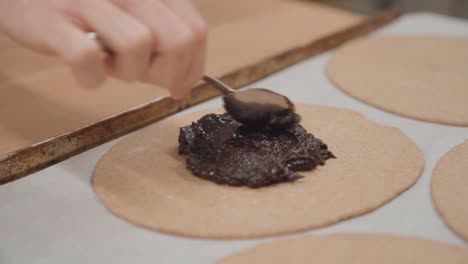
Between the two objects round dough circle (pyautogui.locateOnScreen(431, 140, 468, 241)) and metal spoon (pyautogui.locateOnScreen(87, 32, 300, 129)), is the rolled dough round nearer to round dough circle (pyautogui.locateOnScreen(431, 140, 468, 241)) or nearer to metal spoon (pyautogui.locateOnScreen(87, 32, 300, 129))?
round dough circle (pyautogui.locateOnScreen(431, 140, 468, 241))

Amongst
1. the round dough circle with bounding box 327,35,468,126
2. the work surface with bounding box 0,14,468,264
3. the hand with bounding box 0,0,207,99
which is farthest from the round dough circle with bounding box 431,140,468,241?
the hand with bounding box 0,0,207,99

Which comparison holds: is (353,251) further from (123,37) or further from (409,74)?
(409,74)

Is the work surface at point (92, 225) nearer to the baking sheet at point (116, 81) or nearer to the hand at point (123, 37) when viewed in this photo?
the baking sheet at point (116, 81)

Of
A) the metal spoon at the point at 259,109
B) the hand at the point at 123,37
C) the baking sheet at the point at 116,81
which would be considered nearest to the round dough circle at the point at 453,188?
the metal spoon at the point at 259,109

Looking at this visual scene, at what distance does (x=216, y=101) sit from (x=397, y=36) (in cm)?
94

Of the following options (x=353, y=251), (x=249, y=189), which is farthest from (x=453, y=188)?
(x=249, y=189)

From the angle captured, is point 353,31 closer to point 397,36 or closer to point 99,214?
point 397,36

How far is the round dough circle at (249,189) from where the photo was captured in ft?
4.11

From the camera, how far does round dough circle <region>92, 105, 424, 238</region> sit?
125 centimetres

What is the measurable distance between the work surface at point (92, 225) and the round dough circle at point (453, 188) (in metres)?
0.02

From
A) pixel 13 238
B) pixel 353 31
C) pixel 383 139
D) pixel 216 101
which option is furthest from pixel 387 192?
pixel 353 31

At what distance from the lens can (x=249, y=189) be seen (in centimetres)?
136

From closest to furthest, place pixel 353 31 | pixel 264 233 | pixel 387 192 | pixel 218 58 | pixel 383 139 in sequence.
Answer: pixel 264 233 < pixel 387 192 < pixel 383 139 < pixel 218 58 < pixel 353 31

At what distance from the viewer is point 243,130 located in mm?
1479
